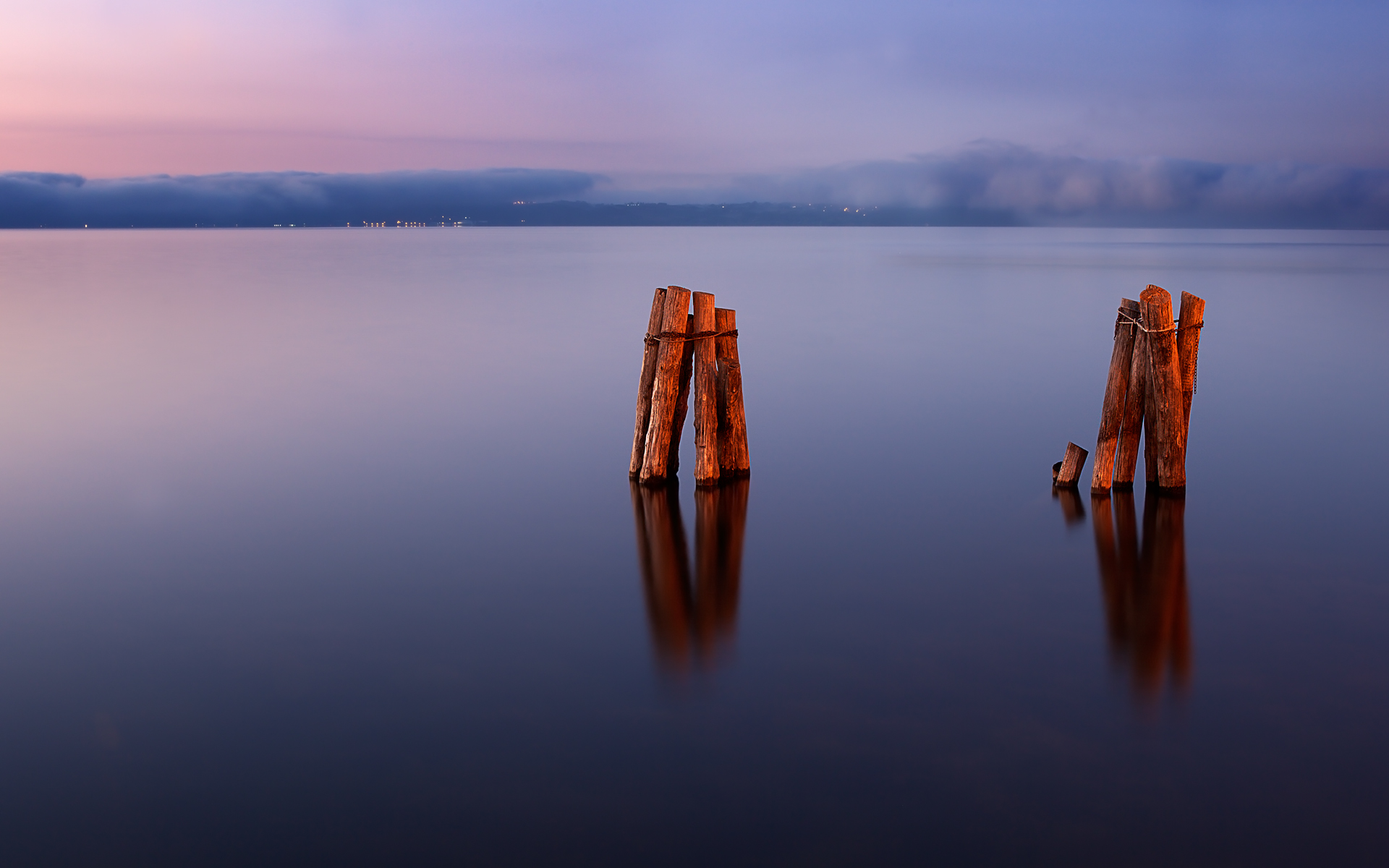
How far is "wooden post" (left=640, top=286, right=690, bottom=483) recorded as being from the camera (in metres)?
9.92

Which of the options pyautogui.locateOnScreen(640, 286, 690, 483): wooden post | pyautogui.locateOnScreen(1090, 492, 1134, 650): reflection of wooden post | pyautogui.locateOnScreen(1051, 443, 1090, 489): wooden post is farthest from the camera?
pyautogui.locateOnScreen(1051, 443, 1090, 489): wooden post

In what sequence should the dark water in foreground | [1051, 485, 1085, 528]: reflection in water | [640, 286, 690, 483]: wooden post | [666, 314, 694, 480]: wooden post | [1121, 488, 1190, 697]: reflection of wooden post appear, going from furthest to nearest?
[666, 314, 694, 480]: wooden post → [640, 286, 690, 483]: wooden post → [1051, 485, 1085, 528]: reflection in water → [1121, 488, 1190, 697]: reflection of wooden post → the dark water in foreground

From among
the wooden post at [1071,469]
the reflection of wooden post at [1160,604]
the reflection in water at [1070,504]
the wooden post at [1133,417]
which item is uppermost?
the wooden post at [1133,417]

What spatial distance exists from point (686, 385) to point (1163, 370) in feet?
13.7

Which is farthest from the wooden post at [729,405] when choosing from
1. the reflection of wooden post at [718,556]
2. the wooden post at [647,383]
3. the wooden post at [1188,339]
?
the wooden post at [1188,339]

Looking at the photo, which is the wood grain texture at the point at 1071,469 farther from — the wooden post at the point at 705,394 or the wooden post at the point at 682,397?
the wooden post at the point at 682,397

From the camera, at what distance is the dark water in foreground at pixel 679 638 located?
487cm

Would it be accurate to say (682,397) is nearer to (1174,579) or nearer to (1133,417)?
(1133,417)

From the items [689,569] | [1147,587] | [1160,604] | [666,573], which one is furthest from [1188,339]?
[666,573]

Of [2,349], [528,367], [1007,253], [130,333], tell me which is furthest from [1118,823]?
[1007,253]

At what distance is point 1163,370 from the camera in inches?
372

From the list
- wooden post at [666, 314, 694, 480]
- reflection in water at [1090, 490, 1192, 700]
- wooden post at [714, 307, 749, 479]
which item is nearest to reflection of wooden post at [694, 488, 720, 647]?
wooden post at [666, 314, 694, 480]

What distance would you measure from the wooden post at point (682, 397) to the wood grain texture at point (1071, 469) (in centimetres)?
362

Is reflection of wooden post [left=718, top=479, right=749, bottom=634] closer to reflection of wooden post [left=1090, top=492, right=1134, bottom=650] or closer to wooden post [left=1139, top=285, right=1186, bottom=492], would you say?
reflection of wooden post [left=1090, top=492, right=1134, bottom=650]
